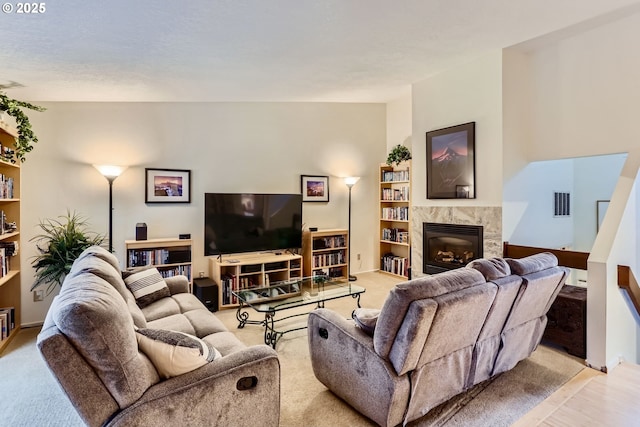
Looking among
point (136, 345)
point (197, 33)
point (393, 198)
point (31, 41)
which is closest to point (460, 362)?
point (136, 345)

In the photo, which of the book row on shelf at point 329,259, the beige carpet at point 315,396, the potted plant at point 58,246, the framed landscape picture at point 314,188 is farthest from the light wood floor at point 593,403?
the potted plant at point 58,246

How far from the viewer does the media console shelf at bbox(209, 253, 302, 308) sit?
449 cm

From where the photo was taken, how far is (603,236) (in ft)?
9.82

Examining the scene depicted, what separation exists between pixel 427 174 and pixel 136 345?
4.17 meters

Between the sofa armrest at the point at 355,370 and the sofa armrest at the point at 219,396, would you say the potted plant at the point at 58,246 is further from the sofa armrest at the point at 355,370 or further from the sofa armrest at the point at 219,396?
the sofa armrest at the point at 355,370

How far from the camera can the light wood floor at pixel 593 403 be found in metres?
2.18

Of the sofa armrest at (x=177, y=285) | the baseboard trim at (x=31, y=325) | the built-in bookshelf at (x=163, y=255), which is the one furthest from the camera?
the built-in bookshelf at (x=163, y=255)

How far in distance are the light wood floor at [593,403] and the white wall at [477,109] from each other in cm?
191

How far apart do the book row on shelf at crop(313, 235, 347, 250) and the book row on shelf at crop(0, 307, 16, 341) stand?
3.71m

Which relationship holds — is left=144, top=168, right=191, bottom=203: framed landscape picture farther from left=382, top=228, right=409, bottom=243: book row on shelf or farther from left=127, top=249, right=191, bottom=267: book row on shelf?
left=382, top=228, right=409, bottom=243: book row on shelf

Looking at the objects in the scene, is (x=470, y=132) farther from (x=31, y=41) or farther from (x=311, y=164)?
(x=31, y=41)

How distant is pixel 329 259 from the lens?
565cm

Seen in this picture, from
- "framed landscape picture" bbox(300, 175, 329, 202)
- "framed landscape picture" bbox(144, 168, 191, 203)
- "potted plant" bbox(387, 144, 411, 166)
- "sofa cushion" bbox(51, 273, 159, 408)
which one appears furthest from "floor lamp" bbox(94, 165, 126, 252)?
"potted plant" bbox(387, 144, 411, 166)

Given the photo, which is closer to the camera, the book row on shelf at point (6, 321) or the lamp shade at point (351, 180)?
the book row on shelf at point (6, 321)
